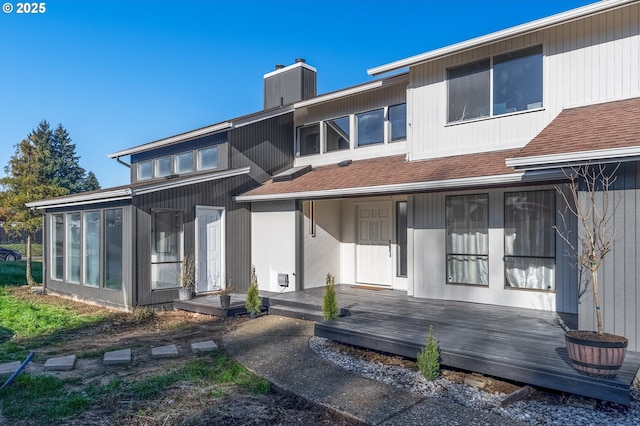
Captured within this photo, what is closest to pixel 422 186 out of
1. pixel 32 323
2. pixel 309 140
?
pixel 309 140

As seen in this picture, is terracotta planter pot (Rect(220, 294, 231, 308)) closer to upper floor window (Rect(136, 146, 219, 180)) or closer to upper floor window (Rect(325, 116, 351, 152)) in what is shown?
upper floor window (Rect(136, 146, 219, 180))

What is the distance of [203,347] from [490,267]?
17.5ft

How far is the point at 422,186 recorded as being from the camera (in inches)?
286

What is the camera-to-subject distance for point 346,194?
334 inches

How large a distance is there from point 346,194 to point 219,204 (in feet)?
12.1

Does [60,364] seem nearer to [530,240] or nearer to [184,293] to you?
[184,293]

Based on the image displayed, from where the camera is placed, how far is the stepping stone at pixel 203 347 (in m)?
6.32

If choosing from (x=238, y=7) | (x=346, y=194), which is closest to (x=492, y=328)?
(x=346, y=194)

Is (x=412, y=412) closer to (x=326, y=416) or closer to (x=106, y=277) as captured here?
(x=326, y=416)

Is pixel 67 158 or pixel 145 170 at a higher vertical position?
pixel 67 158

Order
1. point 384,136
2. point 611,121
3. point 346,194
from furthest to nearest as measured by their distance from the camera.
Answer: point 384,136, point 346,194, point 611,121

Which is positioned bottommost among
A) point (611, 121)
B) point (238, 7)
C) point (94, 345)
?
point (94, 345)

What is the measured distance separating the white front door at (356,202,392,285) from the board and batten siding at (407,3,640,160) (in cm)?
215

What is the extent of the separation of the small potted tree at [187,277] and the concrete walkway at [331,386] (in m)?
2.60
